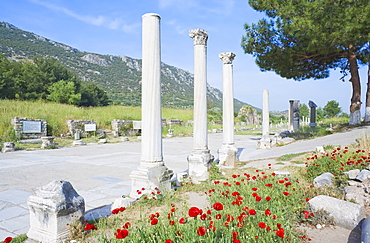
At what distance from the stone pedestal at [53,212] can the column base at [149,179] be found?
5.10ft

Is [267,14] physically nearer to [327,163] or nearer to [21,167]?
[327,163]

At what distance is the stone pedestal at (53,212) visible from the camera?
11.0ft

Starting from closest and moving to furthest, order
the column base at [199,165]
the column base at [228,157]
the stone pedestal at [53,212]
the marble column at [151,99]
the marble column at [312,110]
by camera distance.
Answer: the stone pedestal at [53,212], the marble column at [151,99], the column base at [199,165], the column base at [228,157], the marble column at [312,110]

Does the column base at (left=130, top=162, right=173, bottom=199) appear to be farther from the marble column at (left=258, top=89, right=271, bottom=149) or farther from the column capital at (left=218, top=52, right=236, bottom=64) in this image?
the marble column at (left=258, top=89, right=271, bottom=149)

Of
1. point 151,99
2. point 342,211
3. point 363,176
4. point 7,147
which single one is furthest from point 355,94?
point 7,147

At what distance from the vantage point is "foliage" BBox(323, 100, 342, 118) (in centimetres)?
4756

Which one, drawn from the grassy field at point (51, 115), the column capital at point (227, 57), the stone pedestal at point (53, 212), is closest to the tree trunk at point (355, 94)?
the column capital at point (227, 57)

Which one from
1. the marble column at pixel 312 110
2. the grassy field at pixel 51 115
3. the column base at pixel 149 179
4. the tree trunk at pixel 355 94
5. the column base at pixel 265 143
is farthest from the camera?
the marble column at pixel 312 110

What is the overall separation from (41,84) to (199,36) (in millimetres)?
36799

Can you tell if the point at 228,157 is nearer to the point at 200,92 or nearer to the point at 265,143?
the point at 200,92

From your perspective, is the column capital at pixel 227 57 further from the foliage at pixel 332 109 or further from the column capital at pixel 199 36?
the foliage at pixel 332 109

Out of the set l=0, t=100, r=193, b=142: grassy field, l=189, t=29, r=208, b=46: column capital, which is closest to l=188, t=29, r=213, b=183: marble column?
l=189, t=29, r=208, b=46: column capital

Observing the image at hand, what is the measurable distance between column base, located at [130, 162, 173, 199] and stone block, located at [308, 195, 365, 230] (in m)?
2.74

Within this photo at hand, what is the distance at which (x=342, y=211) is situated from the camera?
3.50 m
